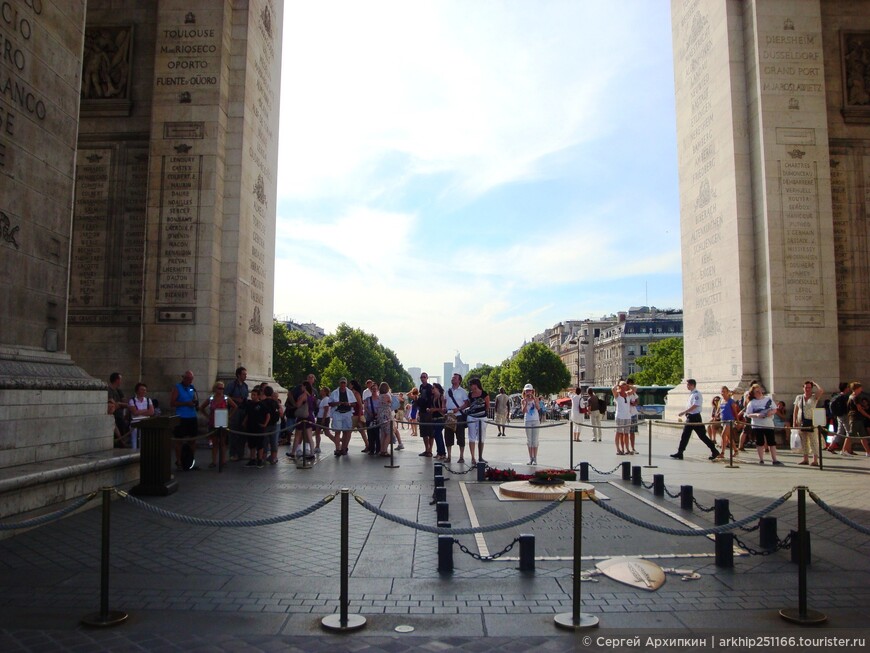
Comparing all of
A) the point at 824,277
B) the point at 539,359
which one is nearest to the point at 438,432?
the point at 824,277

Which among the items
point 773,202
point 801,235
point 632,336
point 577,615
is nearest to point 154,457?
point 577,615

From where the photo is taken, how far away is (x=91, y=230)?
58.9 ft

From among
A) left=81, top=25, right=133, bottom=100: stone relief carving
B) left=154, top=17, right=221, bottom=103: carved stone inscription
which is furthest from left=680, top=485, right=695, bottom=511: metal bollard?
left=81, top=25, right=133, bottom=100: stone relief carving

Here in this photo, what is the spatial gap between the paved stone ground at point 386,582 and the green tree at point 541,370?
317 feet

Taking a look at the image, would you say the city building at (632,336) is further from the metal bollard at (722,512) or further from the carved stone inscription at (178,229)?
the metal bollard at (722,512)

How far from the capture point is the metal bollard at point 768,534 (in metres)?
7.00

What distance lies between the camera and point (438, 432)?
1566 centimetres

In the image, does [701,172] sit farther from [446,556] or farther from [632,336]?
[632,336]

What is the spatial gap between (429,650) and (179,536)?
4.39 m

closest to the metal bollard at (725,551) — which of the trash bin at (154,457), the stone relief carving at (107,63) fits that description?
the trash bin at (154,457)

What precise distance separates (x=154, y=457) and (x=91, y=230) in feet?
33.7

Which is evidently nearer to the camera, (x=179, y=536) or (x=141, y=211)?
(x=179, y=536)

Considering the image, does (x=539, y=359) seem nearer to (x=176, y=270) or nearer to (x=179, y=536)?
(x=176, y=270)

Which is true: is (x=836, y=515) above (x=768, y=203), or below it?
below
